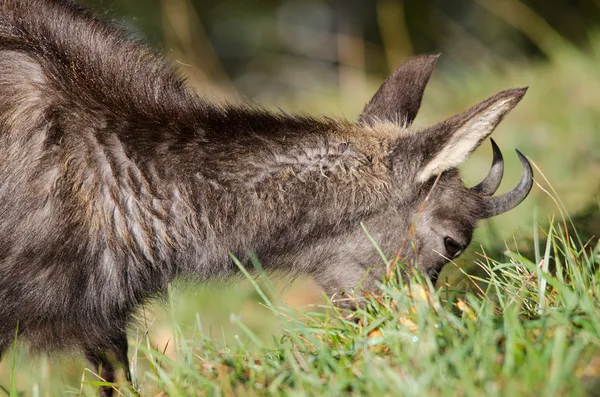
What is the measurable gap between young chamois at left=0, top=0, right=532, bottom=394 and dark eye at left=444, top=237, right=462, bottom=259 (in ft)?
0.04

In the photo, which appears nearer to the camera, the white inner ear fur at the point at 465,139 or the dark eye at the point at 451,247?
the white inner ear fur at the point at 465,139

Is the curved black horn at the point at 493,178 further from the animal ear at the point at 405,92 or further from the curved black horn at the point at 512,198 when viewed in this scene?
the animal ear at the point at 405,92

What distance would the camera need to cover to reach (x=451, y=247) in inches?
168

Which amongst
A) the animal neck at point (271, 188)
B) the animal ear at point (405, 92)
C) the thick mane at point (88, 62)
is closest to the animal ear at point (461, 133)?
the animal neck at point (271, 188)

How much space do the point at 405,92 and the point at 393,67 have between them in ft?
20.5

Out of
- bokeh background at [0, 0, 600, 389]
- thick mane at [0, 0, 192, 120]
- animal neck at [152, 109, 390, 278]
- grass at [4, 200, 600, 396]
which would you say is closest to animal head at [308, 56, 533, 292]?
animal neck at [152, 109, 390, 278]

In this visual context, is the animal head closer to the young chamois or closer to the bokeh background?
the young chamois

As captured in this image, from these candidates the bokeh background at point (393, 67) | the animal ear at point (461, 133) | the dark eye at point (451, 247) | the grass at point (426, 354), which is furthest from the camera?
the bokeh background at point (393, 67)

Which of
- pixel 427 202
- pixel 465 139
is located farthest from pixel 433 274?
pixel 465 139

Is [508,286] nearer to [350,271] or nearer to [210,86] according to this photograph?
[350,271]

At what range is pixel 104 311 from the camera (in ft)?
13.2

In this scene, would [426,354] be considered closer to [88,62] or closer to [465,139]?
[465,139]

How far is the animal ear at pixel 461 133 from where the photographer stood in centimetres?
370

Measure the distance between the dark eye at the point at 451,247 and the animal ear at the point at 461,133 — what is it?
377 millimetres
